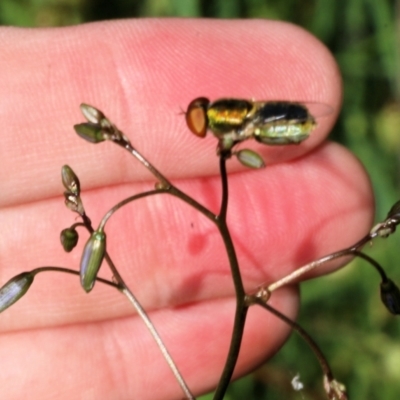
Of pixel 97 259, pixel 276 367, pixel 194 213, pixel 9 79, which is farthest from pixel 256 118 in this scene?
pixel 276 367

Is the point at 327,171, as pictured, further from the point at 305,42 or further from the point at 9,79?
the point at 9,79

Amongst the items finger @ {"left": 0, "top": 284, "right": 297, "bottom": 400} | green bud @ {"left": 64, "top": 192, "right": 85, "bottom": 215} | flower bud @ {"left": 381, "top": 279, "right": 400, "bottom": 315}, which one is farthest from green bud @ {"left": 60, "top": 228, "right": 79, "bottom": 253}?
finger @ {"left": 0, "top": 284, "right": 297, "bottom": 400}

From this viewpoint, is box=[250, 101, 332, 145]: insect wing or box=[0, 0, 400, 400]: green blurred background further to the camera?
box=[0, 0, 400, 400]: green blurred background

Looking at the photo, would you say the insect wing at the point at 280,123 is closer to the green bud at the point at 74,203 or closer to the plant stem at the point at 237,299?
the plant stem at the point at 237,299

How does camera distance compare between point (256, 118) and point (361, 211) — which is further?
point (361, 211)

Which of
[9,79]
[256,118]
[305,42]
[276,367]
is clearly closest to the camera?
[256,118]

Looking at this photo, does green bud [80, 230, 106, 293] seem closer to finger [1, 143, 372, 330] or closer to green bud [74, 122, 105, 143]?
green bud [74, 122, 105, 143]

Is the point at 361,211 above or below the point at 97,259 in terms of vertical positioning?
below
